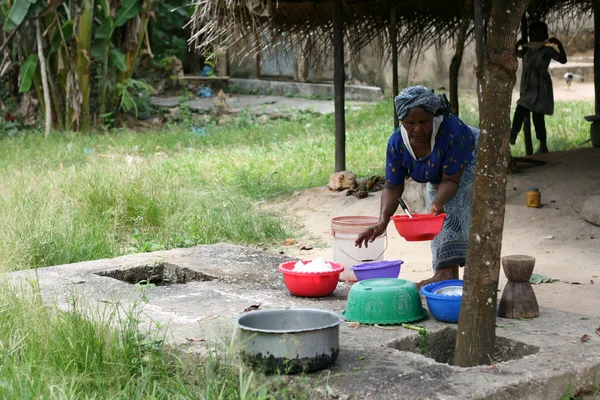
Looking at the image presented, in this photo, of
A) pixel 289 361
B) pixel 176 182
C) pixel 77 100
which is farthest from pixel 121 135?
pixel 289 361

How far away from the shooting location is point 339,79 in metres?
8.74

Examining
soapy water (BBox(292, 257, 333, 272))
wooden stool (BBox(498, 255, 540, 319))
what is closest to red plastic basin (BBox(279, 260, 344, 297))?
soapy water (BBox(292, 257, 333, 272))

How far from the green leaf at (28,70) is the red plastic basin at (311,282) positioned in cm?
927

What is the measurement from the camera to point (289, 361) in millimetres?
3061

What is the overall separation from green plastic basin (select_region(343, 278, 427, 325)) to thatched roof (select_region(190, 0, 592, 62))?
4.54 m

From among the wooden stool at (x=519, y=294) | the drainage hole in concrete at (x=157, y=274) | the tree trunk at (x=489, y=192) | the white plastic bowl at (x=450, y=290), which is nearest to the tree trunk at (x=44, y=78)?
the drainage hole in concrete at (x=157, y=274)

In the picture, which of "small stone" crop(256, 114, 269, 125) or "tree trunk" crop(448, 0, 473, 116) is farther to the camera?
"small stone" crop(256, 114, 269, 125)

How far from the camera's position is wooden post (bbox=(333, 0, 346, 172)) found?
27.4ft

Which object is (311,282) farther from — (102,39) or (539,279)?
(102,39)

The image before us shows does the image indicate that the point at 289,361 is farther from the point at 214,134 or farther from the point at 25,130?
the point at 25,130

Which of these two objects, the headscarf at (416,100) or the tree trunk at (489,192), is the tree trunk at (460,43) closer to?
the headscarf at (416,100)

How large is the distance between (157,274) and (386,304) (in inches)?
72.7

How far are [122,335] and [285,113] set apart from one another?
11576mm

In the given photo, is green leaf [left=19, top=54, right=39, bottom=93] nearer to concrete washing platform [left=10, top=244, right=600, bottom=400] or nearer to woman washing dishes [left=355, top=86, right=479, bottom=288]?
concrete washing platform [left=10, top=244, right=600, bottom=400]
